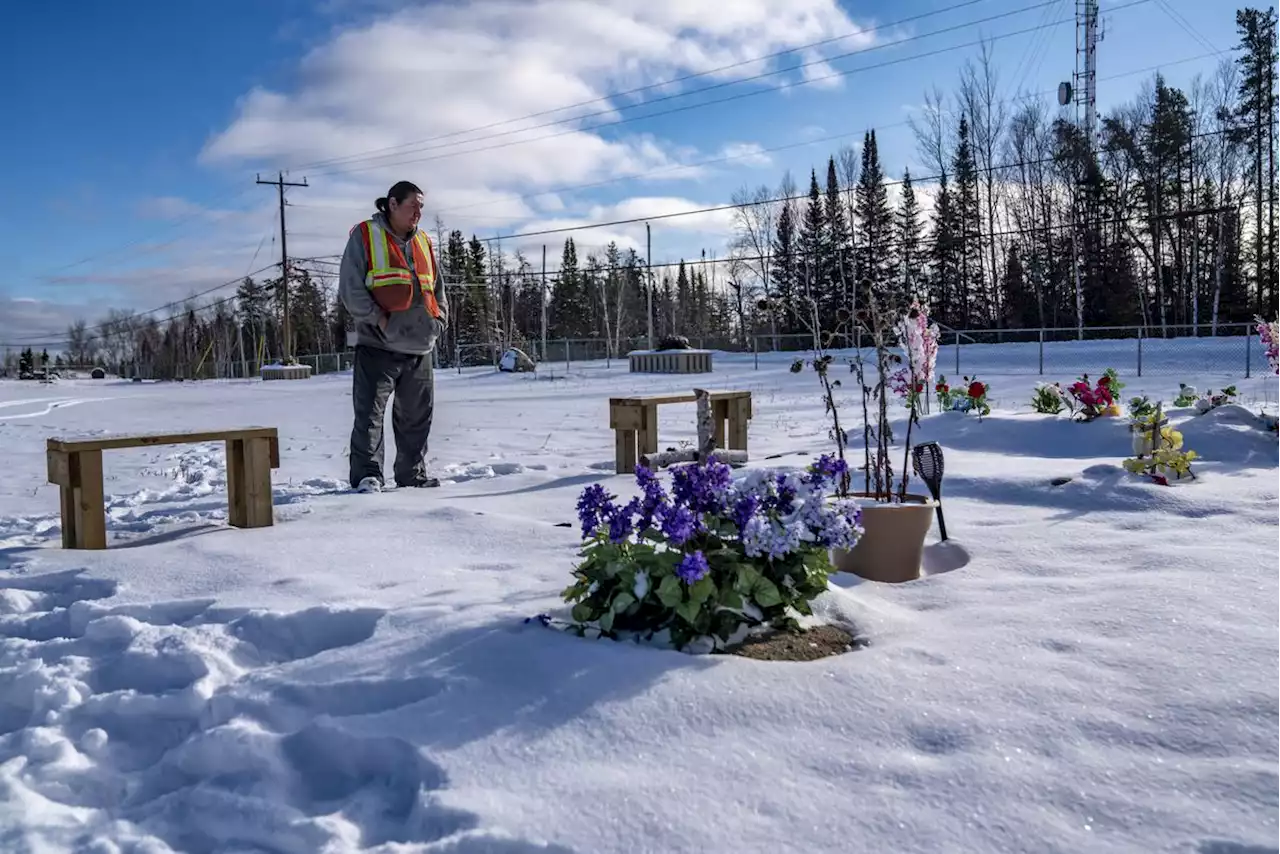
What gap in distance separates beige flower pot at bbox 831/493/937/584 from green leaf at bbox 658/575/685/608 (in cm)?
130

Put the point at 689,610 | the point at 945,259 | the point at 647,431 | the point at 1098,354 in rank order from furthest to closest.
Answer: the point at 945,259, the point at 1098,354, the point at 647,431, the point at 689,610

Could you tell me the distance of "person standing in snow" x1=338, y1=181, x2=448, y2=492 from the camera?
5793 millimetres

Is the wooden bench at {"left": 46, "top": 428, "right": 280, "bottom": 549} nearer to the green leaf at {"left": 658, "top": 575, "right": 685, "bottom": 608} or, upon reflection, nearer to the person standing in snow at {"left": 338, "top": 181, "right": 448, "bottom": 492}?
the person standing in snow at {"left": 338, "top": 181, "right": 448, "bottom": 492}

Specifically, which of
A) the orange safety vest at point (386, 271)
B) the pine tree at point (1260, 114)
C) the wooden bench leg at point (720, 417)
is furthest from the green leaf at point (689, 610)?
the pine tree at point (1260, 114)

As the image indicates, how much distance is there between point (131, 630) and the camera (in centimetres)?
300

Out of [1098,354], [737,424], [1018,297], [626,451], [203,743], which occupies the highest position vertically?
[1018,297]

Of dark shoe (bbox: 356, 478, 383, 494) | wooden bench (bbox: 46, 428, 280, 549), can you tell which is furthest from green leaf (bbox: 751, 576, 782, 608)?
dark shoe (bbox: 356, 478, 383, 494)

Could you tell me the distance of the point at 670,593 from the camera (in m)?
2.63

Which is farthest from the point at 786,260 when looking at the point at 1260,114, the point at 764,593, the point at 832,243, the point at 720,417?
the point at 764,593

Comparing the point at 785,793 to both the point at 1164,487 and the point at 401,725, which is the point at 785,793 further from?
the point at 1164,487

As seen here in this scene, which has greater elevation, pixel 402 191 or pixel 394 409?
pixel 402 191

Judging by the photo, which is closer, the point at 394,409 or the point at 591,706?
the point at 591,706

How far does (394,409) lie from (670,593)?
4.01m

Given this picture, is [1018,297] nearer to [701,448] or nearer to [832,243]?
[832,243]
